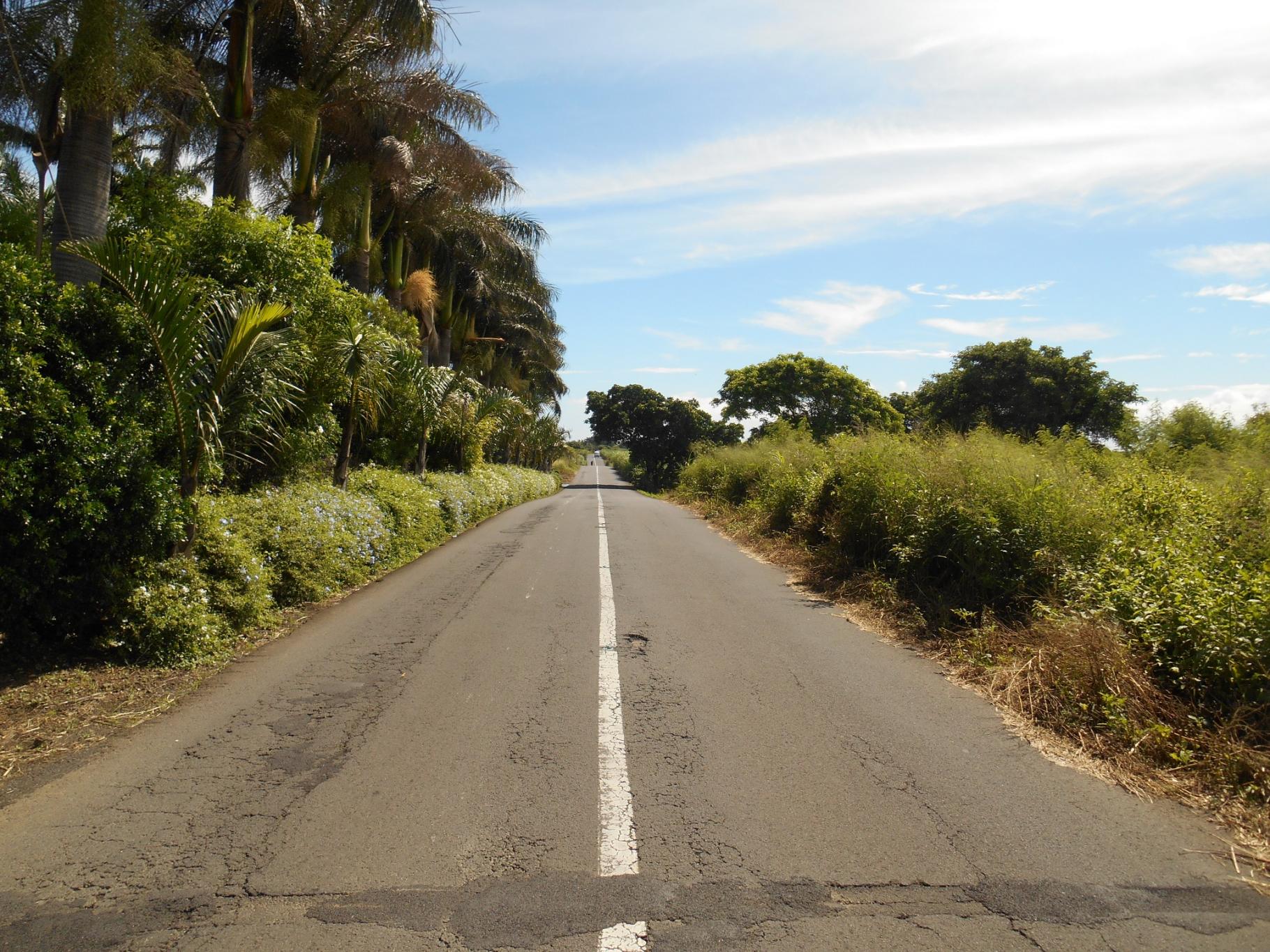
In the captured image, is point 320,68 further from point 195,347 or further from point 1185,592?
point 1185,592

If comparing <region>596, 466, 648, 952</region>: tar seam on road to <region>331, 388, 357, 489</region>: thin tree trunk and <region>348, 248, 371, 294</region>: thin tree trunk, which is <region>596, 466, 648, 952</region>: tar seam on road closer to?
<region>331, 388, 357, 489</region>: thin tree trunk

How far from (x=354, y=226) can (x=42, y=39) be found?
349 inches

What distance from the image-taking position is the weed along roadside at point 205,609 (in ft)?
17.5

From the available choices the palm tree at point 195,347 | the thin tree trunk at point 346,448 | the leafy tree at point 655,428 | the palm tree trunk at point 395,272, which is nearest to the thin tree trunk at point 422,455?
the palm tree trunk at point 395,272

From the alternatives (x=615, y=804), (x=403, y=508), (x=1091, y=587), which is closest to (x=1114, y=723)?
(x=1091, y=587)

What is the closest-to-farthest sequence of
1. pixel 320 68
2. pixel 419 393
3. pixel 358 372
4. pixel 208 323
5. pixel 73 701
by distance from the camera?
pixel 73 701
pixel 208 323
pixel 358 372
pixel 320 68
pixel 419 393

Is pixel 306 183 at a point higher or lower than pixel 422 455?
higher

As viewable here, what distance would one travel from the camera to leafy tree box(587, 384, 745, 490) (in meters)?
65.6

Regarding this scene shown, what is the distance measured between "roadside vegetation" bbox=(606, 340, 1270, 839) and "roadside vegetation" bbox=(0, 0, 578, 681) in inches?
268

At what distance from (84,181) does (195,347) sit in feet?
10.2

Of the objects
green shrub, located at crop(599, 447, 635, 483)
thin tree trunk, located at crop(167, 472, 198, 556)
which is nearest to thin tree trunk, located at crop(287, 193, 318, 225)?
thin tree trunk, located at crop(167, 472, 198, 556)

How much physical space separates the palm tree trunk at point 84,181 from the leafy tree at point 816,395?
35.7m

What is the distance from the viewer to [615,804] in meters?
4.18

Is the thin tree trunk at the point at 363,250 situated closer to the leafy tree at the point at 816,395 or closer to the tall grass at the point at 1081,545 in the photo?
the tall grass at the point at 1081,545
